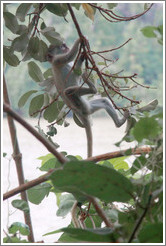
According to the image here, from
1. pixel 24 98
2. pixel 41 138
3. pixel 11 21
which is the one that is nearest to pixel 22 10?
pixel 11 21

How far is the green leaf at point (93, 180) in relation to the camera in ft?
1.03

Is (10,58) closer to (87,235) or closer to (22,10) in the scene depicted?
(22,10)

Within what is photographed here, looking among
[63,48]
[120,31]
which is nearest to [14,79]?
[120,31]

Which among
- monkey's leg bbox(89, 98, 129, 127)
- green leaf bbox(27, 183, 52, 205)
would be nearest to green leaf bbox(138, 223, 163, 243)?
green leaf bbox(27, 183, 52, 205)

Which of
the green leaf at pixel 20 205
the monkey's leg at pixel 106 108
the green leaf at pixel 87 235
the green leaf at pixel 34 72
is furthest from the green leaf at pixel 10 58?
the green leaf at pixel 87 235

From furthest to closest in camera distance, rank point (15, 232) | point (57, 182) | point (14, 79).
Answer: point (14, 79), point (15, 232), point (57, 182)

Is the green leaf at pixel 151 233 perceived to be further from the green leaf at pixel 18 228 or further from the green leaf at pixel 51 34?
the green leaf at pixel 51 34

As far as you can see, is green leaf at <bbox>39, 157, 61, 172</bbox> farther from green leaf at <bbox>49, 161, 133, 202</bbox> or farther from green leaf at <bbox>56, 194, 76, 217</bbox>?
green leaf at <bbox>49, 161, 133, 202</bbox>

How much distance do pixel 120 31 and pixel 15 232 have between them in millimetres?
2909

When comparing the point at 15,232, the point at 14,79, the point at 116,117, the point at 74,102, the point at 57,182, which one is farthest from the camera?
the point at 14,79

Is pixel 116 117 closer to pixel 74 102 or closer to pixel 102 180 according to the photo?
pixel 74 102

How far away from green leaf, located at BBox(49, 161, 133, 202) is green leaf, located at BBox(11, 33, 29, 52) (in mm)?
393

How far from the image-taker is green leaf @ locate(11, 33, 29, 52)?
65 cm

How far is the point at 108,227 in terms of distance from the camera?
0.38 meters
